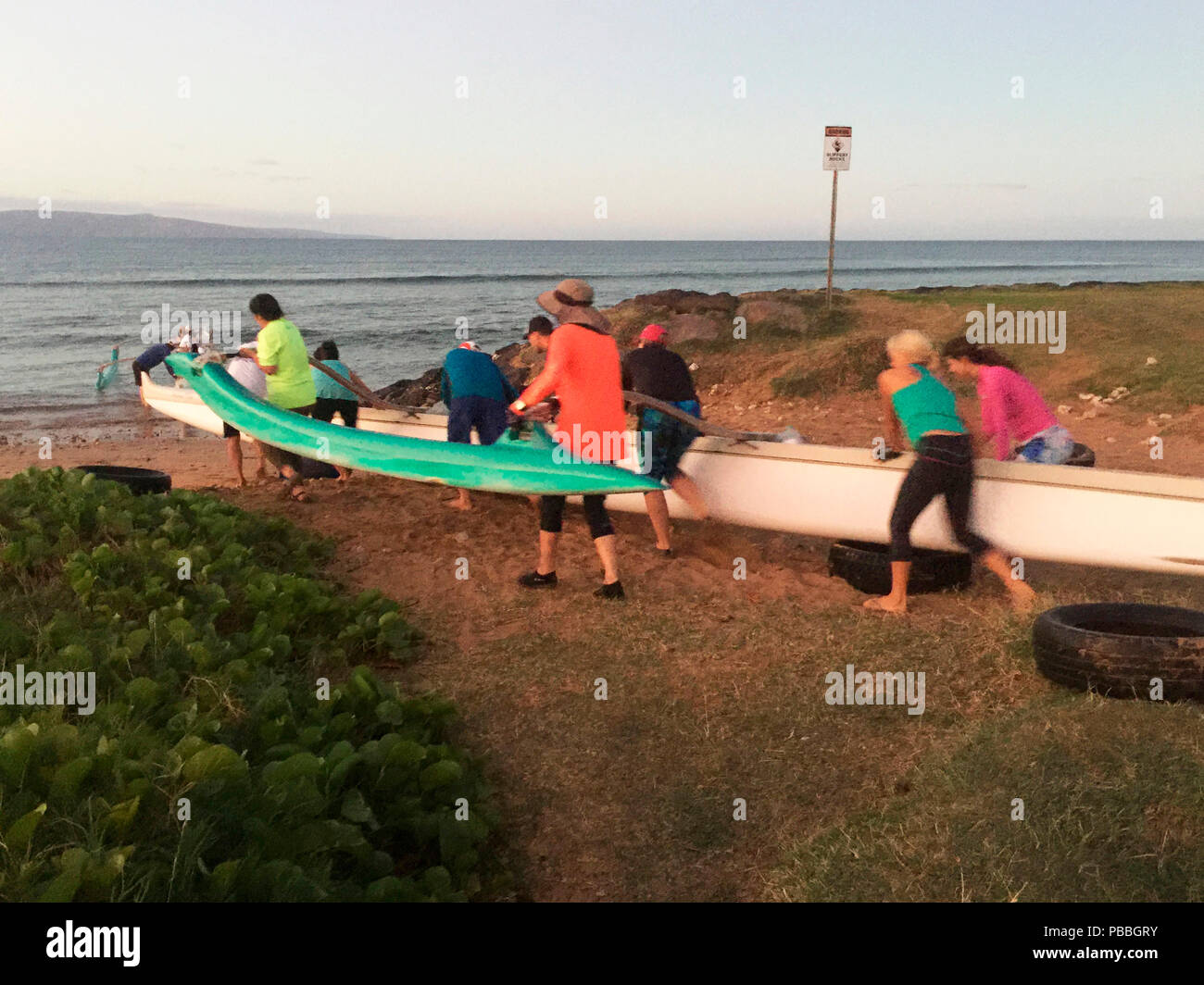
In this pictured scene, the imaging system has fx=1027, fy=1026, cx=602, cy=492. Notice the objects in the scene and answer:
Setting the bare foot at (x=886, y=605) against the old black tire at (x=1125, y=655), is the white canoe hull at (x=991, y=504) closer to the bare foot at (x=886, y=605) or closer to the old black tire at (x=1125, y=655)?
the bare foot at (x=886, y=605)

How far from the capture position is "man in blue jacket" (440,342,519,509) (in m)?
8.47

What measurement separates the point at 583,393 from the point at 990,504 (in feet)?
9.46

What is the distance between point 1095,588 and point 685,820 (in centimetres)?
419

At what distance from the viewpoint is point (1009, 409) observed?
6785 millimetres

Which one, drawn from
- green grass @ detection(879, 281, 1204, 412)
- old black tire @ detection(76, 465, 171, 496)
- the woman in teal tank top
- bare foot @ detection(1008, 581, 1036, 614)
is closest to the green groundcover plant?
old black tire @ detection(76, 465, 171, 496)

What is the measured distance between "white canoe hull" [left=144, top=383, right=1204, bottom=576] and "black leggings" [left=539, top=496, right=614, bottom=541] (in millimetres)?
1551

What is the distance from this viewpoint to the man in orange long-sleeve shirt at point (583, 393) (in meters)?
6.46

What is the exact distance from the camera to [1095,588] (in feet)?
23.1

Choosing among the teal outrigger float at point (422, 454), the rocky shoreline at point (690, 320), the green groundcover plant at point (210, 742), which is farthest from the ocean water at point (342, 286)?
the green groundcover plant at point (210, 742)

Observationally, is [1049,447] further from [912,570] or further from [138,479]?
[138,479]

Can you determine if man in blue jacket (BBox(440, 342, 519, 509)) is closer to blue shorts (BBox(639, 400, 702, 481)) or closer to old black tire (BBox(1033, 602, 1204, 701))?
blue shorts (BBox(639, 400, 702, 481))

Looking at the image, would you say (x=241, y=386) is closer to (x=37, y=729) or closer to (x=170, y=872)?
(x=37, y=729)

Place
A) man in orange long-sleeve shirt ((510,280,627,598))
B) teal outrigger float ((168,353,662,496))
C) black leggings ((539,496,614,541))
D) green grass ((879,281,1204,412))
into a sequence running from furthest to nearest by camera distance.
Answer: green grass ((879,281,1204,412)) < teal outrigger float ((168,353,662,496)) < black leggings ((539,496,614,541)) < man in orange long-sleeve shirt ((510,280,627,598))
